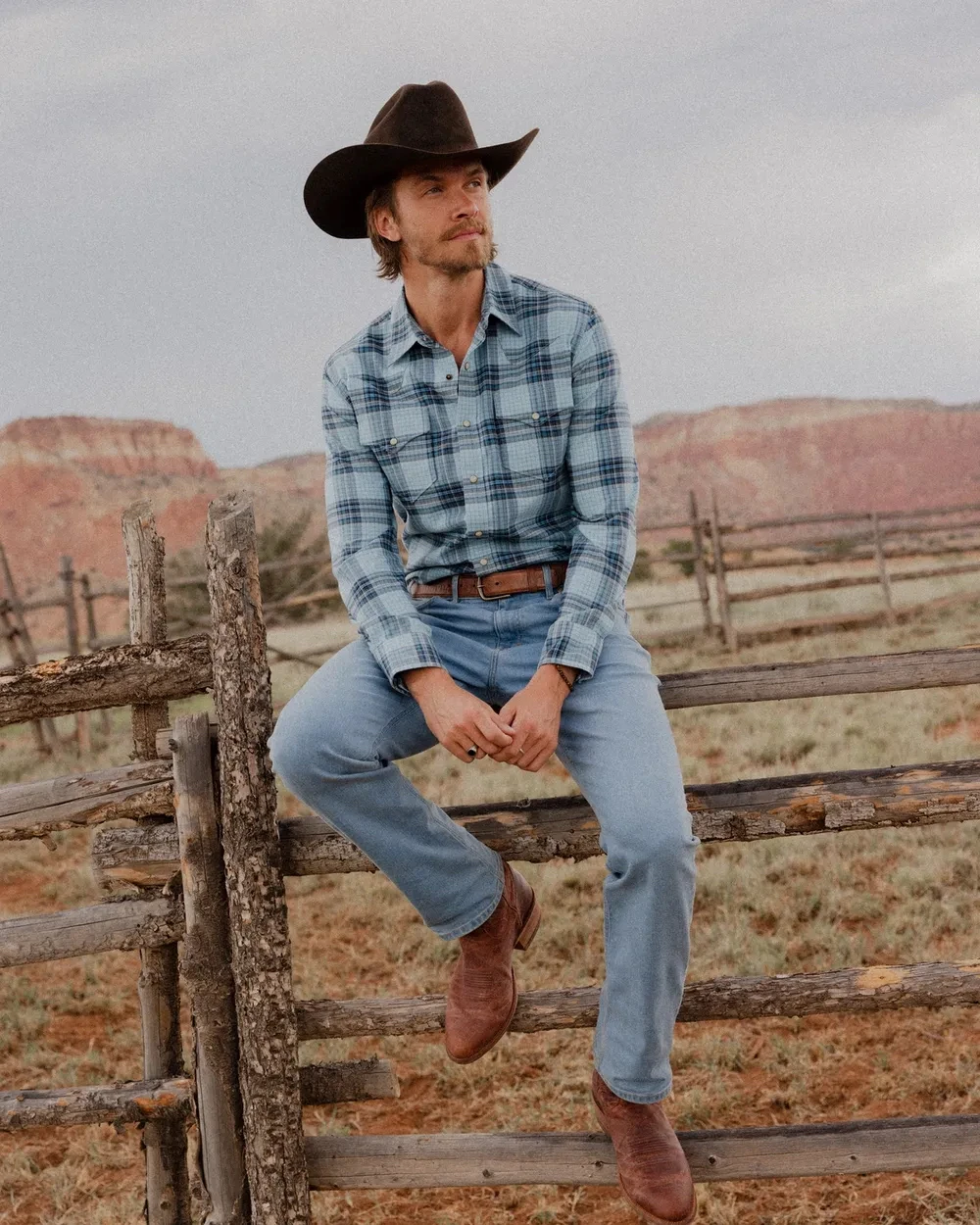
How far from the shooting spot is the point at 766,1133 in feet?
8.38

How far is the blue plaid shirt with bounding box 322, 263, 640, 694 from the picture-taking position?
99.8 inches

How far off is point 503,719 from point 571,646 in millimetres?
224

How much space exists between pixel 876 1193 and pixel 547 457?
A: 7.57 feet

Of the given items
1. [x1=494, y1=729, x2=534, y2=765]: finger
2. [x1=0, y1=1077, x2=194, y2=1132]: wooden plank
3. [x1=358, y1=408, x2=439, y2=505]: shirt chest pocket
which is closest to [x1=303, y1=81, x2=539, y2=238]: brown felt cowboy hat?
[x1=358, y1=408, x2=439, y2=505]: shirt chest pocket

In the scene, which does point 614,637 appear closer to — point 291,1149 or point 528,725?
point 528,725

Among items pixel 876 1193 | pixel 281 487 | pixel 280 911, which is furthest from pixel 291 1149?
pixel 281 487

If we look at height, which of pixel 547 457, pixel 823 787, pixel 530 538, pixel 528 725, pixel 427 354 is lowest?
pixel 823 787

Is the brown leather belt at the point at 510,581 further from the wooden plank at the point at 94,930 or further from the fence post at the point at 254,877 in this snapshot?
the wooden plank at the point at 94,930

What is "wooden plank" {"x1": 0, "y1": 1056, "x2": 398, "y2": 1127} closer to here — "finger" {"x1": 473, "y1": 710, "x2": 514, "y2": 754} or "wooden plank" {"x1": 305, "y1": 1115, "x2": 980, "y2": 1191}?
"wooden plank" {"x1": 305, "y1": 1115, "x2": 980, "y2": 1191}

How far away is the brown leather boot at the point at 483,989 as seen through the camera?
2467 mm

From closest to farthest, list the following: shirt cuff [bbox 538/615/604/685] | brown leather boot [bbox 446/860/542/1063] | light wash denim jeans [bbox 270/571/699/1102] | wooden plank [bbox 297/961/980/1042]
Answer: light wash denim jeans [bbox 270/571/699/1102]
shirt cuff [bbox 538/615/604/685]
brown leather boot [bbox 446/860/542/1063]
wooden plank [bbox 297/961/980/1042]

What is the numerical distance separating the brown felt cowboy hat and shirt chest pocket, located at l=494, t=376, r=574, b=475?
56 cm

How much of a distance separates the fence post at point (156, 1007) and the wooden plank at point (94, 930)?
110 mm

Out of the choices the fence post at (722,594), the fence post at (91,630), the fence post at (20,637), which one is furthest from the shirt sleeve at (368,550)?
the fence post at (722,594)
